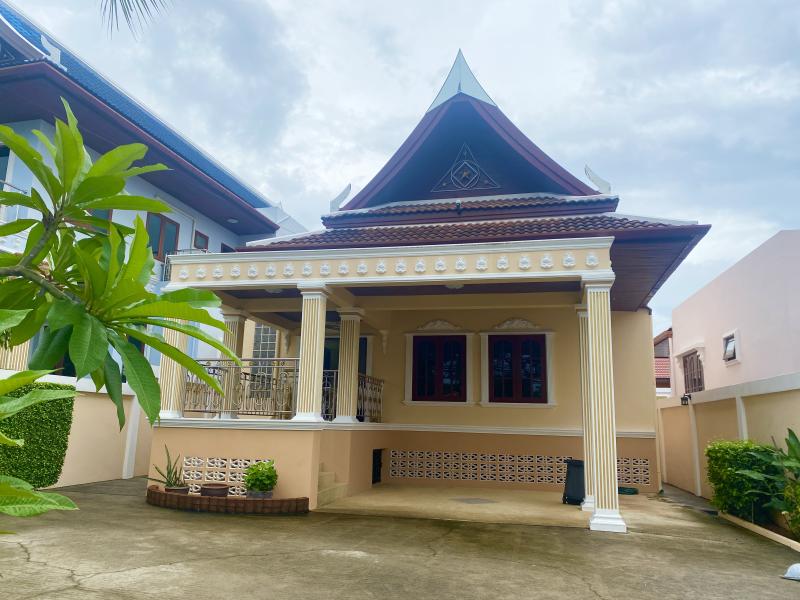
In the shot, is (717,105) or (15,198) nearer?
(15,198)

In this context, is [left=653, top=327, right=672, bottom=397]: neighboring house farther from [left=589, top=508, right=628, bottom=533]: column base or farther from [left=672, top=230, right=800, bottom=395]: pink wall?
[left=589, top=508, right=628, bottom=533]: column base

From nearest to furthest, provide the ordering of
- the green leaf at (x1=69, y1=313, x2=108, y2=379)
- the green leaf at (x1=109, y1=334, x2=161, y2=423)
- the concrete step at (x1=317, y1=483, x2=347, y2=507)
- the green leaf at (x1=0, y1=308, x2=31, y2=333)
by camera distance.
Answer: the green leaf at (x1=0, y1=308, x2=31, y2=333)
the green leaf at (x1=69, y1=313, x2=108, y2=379)
the green leaf at (x1=109, y1=334, x2=161, y2=423)
the concrete step at (x1=317, y1=483, x2=347, y2=507)

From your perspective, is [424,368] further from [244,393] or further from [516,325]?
[244,393]

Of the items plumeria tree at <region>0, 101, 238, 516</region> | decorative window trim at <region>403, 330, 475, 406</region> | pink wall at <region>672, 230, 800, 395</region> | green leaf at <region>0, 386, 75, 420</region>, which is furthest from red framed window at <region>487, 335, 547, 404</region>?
green leaf at <region>0, 386, 75, 420</region>

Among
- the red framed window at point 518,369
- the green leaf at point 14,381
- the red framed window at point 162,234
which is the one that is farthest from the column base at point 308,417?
the green leaf at point 14,381

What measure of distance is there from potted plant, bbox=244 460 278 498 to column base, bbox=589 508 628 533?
401cm

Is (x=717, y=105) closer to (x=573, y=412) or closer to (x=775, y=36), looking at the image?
(x=775, y=36)

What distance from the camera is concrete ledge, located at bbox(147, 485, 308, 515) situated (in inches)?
306

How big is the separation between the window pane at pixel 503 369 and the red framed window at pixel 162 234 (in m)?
7.73

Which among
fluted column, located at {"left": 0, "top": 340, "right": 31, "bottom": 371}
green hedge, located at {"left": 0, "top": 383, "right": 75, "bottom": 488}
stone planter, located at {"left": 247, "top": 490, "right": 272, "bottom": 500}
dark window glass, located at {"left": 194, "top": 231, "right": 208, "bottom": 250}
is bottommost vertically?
stone planter, located at {"left": 247, "top": 490, "right": 272, "bottom": 500}

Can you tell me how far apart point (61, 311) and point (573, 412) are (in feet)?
34.7

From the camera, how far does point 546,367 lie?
1123 cm

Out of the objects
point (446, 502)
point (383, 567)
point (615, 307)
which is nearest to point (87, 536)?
point (383, 567)

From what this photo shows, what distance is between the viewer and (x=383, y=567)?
518 cm
